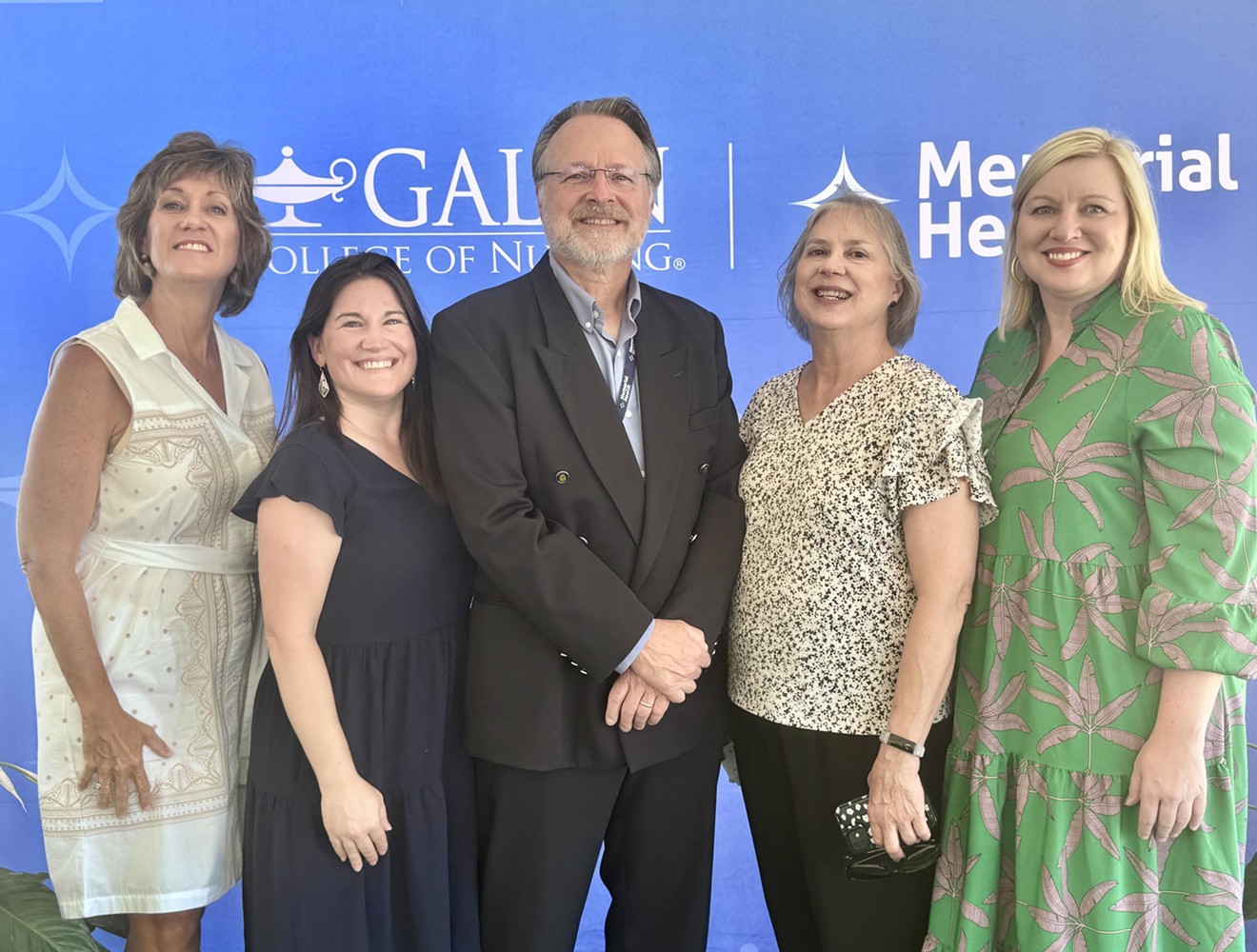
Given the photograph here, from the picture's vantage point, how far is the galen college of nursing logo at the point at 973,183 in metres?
2.83

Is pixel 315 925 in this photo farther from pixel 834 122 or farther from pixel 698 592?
pixel 834 122

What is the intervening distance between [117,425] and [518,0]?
1.71 metres

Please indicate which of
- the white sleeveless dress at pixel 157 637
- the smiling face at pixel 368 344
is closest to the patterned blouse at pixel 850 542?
the smiling face at pixel 368 344

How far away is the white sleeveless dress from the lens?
1992 mm

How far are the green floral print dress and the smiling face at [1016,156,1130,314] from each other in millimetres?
52

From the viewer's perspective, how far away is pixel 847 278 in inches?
74.0

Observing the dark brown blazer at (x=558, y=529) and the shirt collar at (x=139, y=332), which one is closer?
the dark brown blazer at (x=558, y=529)

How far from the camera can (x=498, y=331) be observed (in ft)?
6.25

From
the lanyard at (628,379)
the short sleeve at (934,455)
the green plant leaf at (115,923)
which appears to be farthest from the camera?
the green plant leaf at (115,923)

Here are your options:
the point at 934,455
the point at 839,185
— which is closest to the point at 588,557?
the point at 934,455

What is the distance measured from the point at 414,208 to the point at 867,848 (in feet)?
7.03

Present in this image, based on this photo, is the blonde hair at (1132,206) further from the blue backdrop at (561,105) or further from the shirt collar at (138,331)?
the shirt collar at (138,331)

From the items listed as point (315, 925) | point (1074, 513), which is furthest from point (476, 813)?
point (1074, 513)

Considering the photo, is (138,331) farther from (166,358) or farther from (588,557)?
(588,557)
